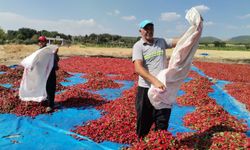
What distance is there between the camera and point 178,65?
3.83 m

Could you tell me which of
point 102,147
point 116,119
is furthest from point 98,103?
point 102,147

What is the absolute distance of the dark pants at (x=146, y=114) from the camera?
404cm

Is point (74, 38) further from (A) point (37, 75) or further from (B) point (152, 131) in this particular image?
(B) point (152, 131)

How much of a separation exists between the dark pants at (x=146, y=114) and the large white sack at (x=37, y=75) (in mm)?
3326

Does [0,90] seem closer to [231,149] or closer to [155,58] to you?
[155,58]

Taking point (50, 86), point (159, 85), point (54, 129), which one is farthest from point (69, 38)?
point (159, 85)

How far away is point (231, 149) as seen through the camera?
4117 mm

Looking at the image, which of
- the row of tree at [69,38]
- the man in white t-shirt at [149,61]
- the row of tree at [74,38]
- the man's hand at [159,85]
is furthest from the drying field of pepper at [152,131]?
the row of tree at [69,38]

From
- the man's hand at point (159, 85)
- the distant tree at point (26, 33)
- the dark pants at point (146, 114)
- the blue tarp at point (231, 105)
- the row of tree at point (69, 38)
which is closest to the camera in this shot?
the man's hand at point (159, 85)

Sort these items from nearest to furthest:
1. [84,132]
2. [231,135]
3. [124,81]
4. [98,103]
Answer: [231,135]
[84,132]
[98,103]
[124,81]

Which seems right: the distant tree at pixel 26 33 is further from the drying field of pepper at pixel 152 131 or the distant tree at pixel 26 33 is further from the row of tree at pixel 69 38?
the drying field of pepper at pixel 152 131

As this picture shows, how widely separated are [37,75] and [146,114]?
141 inches

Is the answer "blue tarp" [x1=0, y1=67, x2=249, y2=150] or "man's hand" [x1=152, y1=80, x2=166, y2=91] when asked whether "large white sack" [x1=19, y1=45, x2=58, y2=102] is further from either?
"man's hand" [x1=152, y1=80, x2=166, y2=91]

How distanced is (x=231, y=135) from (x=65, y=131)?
329cm
